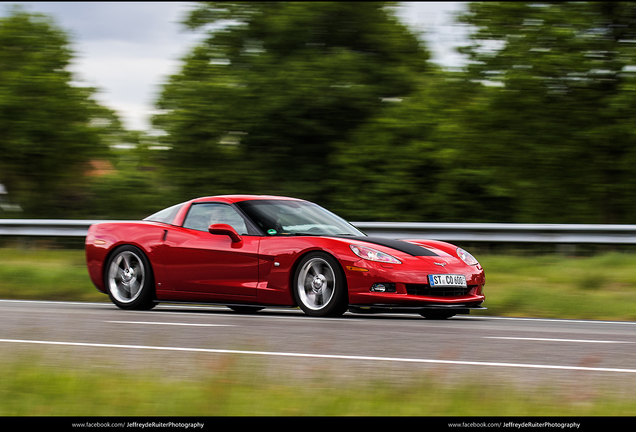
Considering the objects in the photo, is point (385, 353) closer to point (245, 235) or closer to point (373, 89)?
point (245, 235)

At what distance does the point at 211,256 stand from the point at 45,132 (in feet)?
42.6

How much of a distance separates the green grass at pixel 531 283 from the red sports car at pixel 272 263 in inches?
60.3

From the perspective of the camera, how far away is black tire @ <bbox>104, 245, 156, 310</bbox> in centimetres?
973

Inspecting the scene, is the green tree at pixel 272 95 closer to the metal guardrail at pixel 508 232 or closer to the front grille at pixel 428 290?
the metal guardrail at pixel 508 232

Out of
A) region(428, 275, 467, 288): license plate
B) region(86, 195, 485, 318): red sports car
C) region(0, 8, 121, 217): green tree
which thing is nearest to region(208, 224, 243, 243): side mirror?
region(86, 195, 485, 318): red sports car

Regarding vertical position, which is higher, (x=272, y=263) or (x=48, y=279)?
(x=272, y=263)

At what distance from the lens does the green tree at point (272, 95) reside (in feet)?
68.2

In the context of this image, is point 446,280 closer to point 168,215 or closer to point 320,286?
point 320,286

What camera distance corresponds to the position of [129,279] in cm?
995

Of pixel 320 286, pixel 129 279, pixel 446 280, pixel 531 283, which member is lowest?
pixel 531 283

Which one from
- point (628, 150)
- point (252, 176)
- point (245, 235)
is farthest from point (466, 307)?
point (252, 176)

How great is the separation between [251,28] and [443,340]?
15928 millimetres

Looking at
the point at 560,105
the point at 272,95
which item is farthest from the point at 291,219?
the point at 272,95

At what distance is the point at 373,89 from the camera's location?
2161 cm
